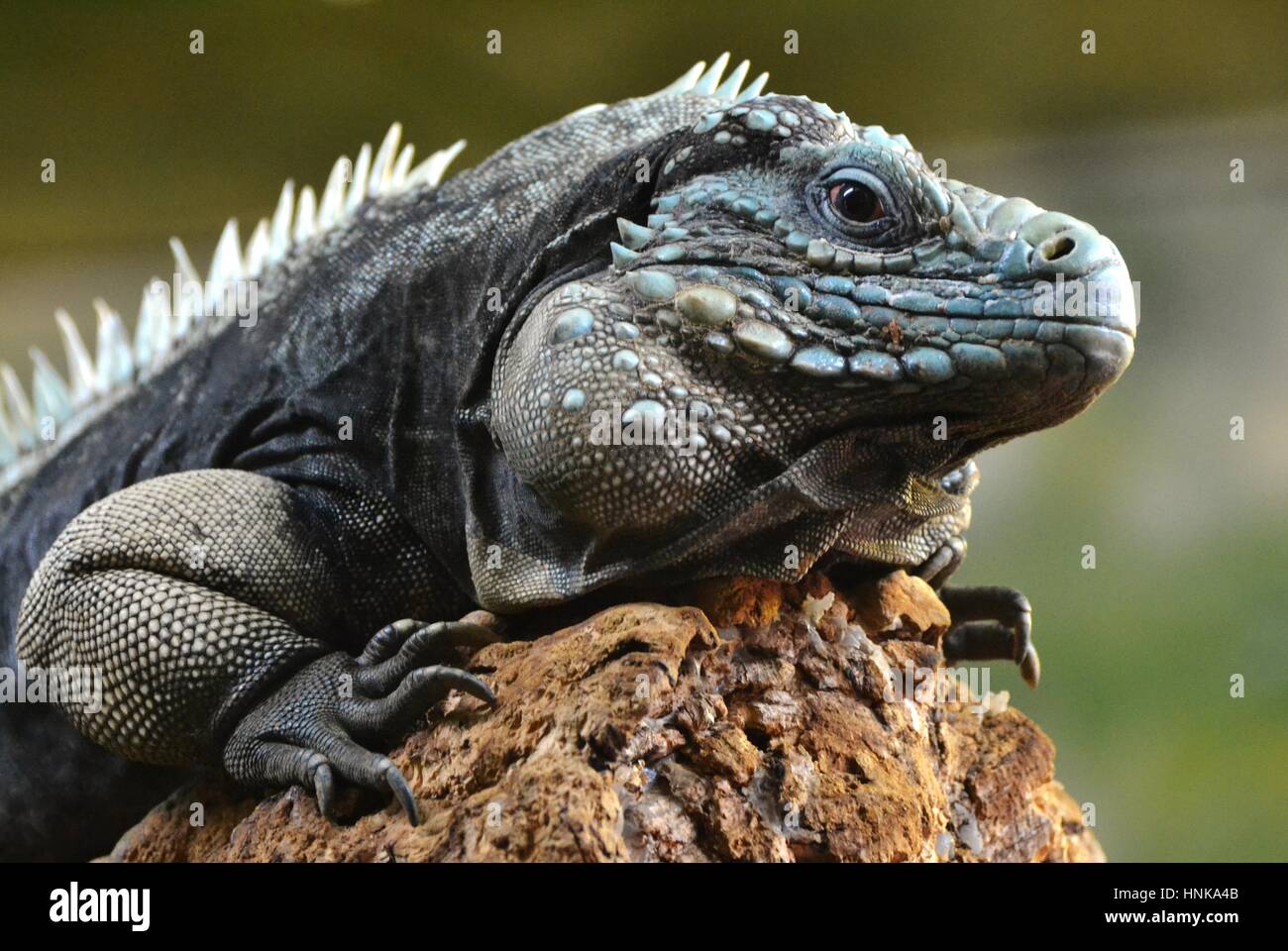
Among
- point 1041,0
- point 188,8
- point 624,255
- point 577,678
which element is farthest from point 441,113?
point 577,678

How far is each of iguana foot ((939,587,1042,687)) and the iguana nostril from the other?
1443 millimetres

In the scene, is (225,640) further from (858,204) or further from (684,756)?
(858,204)

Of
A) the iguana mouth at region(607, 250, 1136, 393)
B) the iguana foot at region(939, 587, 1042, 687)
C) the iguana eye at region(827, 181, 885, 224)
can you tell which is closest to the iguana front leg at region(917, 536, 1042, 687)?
the iguana foot at region(939, 587, 1042, 687)

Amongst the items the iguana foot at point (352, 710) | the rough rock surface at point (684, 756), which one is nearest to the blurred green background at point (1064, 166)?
the rough rock surface at point (684, 756)

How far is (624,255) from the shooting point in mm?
3002

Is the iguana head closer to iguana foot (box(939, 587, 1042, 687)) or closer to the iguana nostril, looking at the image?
the iguana nostril

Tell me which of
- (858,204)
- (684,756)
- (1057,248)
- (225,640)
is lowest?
(684,756)

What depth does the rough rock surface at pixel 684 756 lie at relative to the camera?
2605 millimetres

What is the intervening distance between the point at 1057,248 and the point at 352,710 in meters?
1.98

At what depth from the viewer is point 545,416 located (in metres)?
2.88

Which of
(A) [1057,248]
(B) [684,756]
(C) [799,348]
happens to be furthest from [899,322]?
(B) [684,756]

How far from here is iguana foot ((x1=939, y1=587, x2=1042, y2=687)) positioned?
3.89 metres
